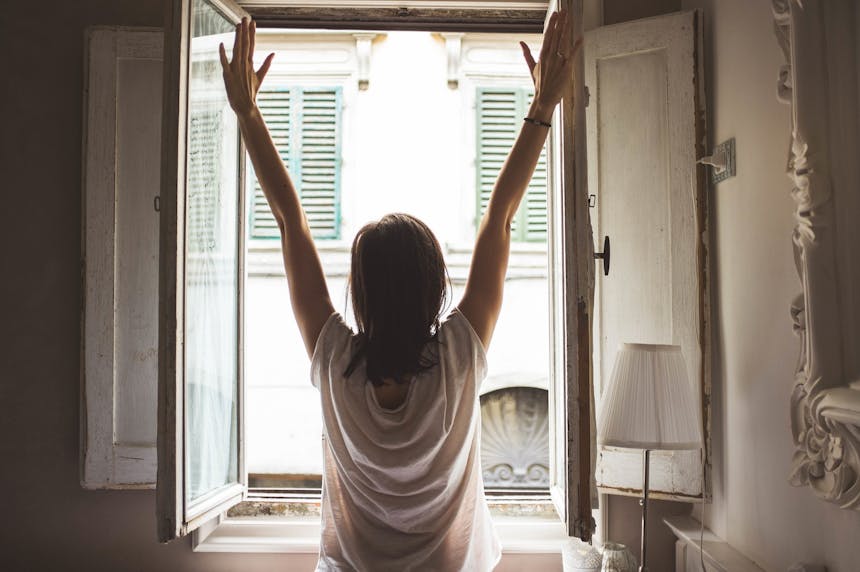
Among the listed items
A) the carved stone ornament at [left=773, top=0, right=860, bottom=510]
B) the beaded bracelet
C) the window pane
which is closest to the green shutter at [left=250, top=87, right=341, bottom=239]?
the window pane

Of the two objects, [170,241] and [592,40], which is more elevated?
[592,40]

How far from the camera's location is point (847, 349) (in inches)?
54.7

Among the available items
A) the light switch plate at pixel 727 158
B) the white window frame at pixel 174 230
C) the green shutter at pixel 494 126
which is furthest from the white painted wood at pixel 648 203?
the green shutter at pixel 494 126

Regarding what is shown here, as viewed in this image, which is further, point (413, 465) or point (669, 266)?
point (669, 266)

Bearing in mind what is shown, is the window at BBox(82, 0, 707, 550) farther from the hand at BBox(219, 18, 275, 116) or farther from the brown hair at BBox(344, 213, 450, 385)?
the brown hair at BBox(344, 213, 450, 385)

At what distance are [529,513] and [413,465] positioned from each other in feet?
5.87

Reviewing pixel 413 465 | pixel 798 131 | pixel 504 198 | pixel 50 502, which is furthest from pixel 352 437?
pixel 50 502

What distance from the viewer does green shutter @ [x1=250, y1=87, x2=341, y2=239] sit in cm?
449

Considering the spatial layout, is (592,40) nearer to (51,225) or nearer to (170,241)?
(170,241)

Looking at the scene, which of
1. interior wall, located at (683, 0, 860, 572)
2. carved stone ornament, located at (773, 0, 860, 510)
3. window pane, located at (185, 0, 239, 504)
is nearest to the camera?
carved stone ornament, located at (773, 0, 860, 510)

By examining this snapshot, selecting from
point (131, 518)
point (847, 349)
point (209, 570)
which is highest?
point (847, 349)

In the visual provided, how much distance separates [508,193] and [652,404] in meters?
0.85

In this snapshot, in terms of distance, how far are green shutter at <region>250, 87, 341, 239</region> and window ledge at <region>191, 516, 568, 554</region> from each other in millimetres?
2371

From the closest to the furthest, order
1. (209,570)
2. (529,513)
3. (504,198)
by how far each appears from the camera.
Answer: (504,198)
(209,570)
(529,513)
